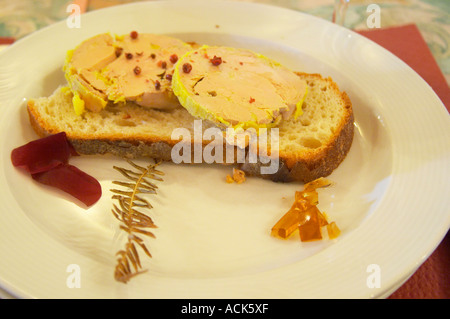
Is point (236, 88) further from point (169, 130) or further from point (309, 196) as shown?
point (309, 196)

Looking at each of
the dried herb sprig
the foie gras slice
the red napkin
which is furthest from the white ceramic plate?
the foie gras slice

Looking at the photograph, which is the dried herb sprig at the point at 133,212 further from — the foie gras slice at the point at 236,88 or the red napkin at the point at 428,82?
the red napkin at the point at 428,82

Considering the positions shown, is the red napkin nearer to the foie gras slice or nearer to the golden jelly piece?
the golden jelly piece

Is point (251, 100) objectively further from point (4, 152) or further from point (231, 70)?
point (4, 152)

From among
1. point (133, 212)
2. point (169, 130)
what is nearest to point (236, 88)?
point (169, 130)

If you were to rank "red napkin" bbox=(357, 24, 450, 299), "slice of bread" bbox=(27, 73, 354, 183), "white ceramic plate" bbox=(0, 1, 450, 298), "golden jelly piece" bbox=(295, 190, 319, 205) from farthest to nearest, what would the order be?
"slice of bread" bbox=(27, 73, 354, 183), "golden jelly piece" bbox=(295, 190, 319, 205), "red napkin" bbox=(357, 24, 450, 299), "white ceramic plate" bbox=(0, 1, 450, 298)

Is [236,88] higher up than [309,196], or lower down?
higher up
